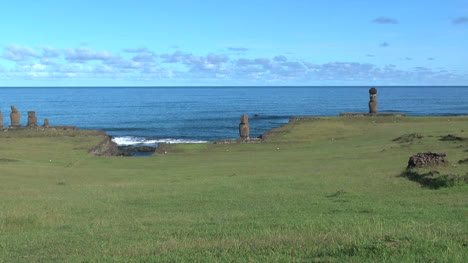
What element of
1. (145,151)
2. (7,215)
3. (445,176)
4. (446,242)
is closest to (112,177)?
(7,215)

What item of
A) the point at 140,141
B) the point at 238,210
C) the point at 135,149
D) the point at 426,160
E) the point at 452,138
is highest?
the point at 452,138

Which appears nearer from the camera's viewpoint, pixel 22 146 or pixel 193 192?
pixel 193 192

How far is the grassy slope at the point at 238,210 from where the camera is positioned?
31.3 ft

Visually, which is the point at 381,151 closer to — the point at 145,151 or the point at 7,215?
the point at 7,215

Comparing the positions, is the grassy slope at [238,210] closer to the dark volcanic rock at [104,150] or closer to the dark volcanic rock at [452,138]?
the dark volcanic rock at [452,138]

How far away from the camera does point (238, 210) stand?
16.3m

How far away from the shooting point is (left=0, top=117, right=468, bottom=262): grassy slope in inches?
376

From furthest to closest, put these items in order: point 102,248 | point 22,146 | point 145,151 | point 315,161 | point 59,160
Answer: point 145,151, point 22,146, point 59,160, point 315,161, point 102,248

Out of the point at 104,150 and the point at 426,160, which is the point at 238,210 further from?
the point at 104,150

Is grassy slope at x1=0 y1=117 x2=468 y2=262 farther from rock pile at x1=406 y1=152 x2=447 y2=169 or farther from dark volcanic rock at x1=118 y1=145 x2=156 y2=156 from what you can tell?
dark volcanic rock at x1=118 y1=145 x2=156 y2=156

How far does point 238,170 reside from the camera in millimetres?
29297

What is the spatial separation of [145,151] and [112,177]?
31.0m

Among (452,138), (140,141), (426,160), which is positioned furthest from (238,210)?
(140,141)

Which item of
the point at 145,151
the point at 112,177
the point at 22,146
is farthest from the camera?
the point at 145,151
